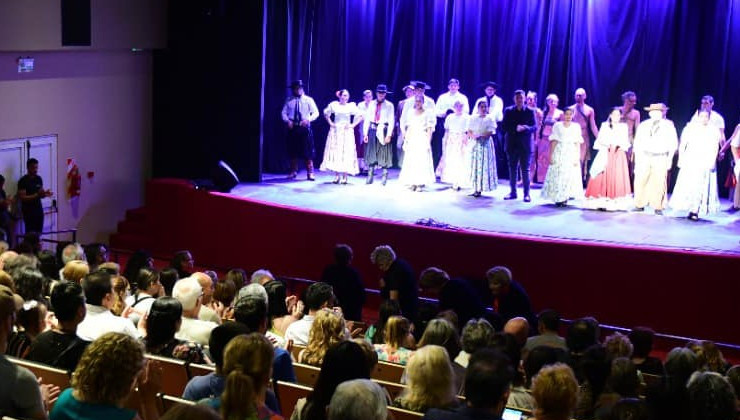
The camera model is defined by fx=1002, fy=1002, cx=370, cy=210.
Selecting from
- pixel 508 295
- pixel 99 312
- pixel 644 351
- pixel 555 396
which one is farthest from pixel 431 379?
pixel 508 295

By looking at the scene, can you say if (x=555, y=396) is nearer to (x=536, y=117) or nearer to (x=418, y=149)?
(x=536, y=117)

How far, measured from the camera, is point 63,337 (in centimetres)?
457

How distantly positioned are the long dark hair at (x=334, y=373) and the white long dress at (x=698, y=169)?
8.82 m

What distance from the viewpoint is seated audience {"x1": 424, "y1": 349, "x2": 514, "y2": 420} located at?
355cm

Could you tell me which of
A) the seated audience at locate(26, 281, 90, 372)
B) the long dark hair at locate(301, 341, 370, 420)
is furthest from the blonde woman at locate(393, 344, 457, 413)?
the seated audience at locate(26, 281, 90, 372)

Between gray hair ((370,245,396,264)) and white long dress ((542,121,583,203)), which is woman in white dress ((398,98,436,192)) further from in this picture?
gray hair ((370,245,396,264))

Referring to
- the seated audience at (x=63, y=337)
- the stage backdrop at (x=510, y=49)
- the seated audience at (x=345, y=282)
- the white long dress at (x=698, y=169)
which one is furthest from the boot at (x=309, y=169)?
the seated audience at (x=63, y=337)

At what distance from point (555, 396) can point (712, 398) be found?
109 centimetres

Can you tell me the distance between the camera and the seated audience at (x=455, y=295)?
26.3 feet

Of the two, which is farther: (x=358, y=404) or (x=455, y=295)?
(x=455, y=295)

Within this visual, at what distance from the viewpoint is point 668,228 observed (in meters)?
11.2

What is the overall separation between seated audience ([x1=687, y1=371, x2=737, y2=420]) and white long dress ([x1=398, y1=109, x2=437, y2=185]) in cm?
953

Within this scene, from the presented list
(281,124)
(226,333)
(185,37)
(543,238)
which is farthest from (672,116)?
(226,333)

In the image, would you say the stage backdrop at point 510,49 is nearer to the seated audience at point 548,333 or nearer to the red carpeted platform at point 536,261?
the red carpeted platform at point 536,261
